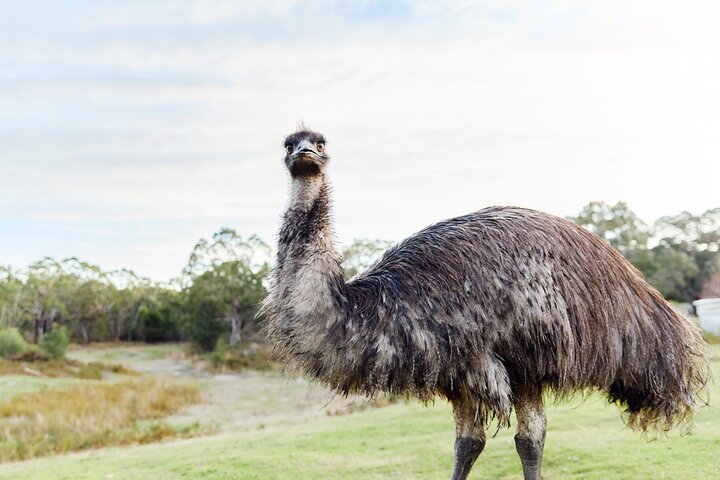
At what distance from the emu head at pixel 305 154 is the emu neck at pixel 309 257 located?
46 millimetres

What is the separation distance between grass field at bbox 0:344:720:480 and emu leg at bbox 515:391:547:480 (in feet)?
4.35

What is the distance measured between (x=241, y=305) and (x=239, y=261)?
176cm

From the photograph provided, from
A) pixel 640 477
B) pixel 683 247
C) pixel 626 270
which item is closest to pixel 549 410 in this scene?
pixel 640 477

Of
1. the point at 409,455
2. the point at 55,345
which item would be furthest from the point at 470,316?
the point at 55,345

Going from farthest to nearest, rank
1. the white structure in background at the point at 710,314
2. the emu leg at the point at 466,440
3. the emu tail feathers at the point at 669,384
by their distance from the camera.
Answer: the white structure in background at the point at 710,314 → the emu tail feathers at the point at 669,384 → the emu leg at the point at 466,440

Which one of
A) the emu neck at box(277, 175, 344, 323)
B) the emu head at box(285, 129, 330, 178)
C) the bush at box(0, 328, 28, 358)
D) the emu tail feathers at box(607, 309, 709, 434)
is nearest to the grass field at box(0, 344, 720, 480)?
the emu tail feathers at box(607, 309, 709, 434)

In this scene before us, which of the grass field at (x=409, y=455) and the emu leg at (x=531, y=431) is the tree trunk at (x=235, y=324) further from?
the emu leg at (x=531, y=431)

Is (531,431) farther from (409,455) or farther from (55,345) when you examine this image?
(55,345)

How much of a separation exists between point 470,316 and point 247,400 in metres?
15.2

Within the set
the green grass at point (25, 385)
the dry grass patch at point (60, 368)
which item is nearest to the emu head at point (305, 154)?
the green grass at point (25, 385)

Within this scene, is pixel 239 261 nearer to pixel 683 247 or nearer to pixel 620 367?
pixel 683 247

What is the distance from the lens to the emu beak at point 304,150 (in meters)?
4.16

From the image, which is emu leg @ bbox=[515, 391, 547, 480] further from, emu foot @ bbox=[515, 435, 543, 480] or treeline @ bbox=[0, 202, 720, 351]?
treeline @ bbox=[0, 202, 720, 351]

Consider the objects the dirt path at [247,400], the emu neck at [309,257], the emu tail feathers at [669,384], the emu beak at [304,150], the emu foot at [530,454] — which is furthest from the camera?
the dirt path at [247,400]
